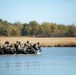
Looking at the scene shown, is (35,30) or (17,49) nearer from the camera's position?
(17,49)

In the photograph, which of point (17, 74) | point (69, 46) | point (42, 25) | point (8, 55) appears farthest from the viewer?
point (42, 25)

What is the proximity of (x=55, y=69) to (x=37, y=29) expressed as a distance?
225ft

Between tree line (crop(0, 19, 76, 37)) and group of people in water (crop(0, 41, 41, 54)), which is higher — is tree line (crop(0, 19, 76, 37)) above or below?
above

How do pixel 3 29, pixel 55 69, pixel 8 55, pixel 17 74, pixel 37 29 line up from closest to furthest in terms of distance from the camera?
pixel 17 74
pixel 55 69
pixel 8 55
pixel 3 29
pixel 37 29

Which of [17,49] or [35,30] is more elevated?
[35,30]

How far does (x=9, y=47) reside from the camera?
36375mm

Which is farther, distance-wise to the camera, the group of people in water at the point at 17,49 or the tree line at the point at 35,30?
Result: the tree line at the point at 35,30

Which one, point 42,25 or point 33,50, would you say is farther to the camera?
point 42,25

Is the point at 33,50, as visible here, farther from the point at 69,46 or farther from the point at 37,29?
the point at 37,29

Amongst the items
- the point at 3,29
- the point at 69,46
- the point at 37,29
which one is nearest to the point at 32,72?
the point at 69,46

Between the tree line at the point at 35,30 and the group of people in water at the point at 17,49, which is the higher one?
the tree line at the point at 35,30

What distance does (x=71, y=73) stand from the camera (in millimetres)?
21578

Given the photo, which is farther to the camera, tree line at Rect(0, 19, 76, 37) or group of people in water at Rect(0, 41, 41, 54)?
tree line at Rect(0, 19, 76, 37)

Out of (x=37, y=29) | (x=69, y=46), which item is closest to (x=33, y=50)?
(x=69, y=46)
